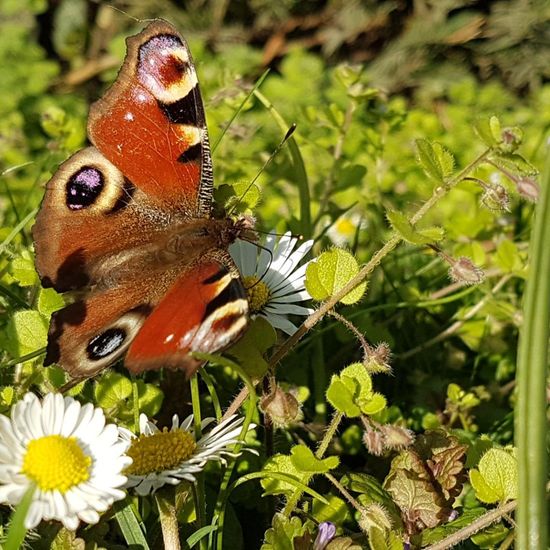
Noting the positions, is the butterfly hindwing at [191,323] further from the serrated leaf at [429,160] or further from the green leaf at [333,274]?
the serrated leaf at [429,160]

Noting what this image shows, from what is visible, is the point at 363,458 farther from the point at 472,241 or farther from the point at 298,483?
the point at 472,241

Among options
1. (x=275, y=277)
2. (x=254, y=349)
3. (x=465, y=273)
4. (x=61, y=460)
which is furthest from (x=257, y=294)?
(x=61, y=460)

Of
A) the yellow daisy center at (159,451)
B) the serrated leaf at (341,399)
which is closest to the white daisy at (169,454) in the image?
the yellow daisy center at (159,451)

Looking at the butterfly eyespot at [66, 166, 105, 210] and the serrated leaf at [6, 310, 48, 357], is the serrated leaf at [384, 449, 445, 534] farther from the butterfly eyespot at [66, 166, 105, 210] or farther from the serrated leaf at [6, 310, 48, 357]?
the butterfly eyespot at [66, 166, 105, 210]

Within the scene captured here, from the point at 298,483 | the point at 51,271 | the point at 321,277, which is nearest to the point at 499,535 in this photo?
the point at 298,483

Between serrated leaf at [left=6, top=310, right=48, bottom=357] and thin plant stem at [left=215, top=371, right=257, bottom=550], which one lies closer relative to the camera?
thin plant stem at [left=215, top=371, right=257, bottom=550]

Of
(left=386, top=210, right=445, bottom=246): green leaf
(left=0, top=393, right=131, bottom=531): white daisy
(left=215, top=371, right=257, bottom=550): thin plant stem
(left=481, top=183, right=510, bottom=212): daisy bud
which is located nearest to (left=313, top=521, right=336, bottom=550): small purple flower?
(left=215, top=371, right=257, bottom=550): thin plant stem
